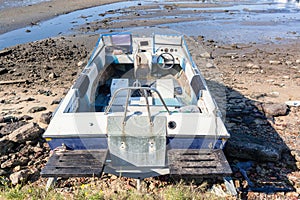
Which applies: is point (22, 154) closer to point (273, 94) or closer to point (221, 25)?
point (273, 94)

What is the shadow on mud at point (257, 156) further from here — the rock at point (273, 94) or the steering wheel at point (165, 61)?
the steering wheel at point (165, 61)

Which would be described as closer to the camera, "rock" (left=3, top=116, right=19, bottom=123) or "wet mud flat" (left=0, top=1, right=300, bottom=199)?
"wet mud flat" (left=0, top=1, right=300, bottom=199)

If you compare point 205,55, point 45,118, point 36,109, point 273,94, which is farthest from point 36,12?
point 273,94

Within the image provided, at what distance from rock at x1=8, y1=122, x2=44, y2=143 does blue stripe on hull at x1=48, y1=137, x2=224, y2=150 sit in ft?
5.01

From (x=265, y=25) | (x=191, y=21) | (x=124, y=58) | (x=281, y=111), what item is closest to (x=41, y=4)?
(x=191, y=21)

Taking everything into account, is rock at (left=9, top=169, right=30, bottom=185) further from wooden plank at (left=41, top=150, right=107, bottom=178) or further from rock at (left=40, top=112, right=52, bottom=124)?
rock at (left=40, top=112, right=52, bottom=124)

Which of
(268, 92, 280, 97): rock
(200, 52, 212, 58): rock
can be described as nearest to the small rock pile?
(268, 92, 280, 97): rock

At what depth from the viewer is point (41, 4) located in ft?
65.7

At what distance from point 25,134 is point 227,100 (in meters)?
4.08

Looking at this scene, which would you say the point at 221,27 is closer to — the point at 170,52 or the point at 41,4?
the point at 170,52

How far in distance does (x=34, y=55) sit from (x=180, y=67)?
607 centimetres

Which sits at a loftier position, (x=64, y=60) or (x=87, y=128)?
(x=87, y=128)

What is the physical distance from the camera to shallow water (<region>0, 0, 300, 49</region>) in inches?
497

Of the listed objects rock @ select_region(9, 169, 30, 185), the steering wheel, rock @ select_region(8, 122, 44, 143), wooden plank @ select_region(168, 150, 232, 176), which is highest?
the steering wheel
